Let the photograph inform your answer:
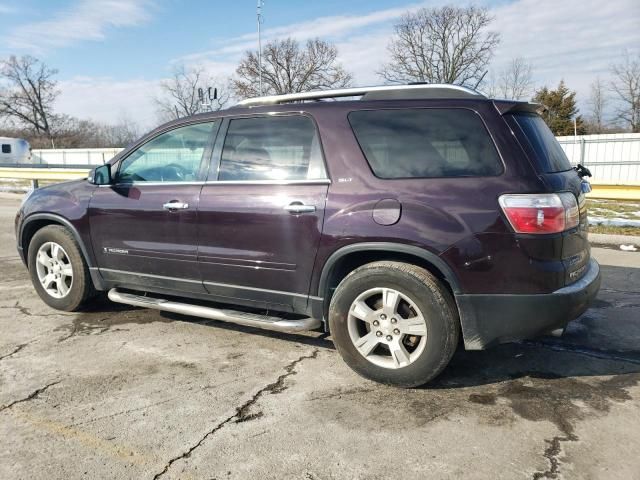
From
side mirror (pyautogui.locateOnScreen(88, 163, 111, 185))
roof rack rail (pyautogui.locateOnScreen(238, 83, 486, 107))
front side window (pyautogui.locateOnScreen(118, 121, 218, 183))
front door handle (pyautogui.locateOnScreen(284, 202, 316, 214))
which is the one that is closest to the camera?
roof rack rail (pyautogui.locateOnScreen(238, 83, 486, 107))

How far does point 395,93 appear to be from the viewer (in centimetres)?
354

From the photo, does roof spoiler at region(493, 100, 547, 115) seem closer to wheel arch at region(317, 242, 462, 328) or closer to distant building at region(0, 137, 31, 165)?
wheel arch at region(317, 242, 462, 328)

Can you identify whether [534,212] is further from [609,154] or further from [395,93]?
[609,154]

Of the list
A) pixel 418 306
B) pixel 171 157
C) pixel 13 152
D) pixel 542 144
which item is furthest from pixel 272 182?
pixel 13 152

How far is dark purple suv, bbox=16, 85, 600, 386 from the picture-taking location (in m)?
3.10

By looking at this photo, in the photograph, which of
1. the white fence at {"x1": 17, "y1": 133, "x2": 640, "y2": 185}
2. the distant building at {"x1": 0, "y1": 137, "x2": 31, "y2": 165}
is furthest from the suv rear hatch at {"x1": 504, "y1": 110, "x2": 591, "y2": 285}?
the distant building at {"x1": 0, "y1": 137, "x2": 31, "y2": 165}

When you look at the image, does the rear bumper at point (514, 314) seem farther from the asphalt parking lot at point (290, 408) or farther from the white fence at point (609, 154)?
the white fence at point (609, 154)

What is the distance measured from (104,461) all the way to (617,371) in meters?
3.24

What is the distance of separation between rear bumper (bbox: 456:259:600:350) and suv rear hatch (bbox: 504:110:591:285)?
13cm

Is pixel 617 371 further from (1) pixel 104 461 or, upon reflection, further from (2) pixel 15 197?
(2) pixel 15 197

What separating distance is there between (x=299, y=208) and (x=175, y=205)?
1.11 m

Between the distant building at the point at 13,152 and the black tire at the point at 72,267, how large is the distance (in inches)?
1461

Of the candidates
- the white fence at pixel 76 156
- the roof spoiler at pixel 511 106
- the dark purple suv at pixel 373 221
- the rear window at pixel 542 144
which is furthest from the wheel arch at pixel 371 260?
the white fence at pixel 76 156

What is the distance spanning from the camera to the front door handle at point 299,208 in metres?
3.53
